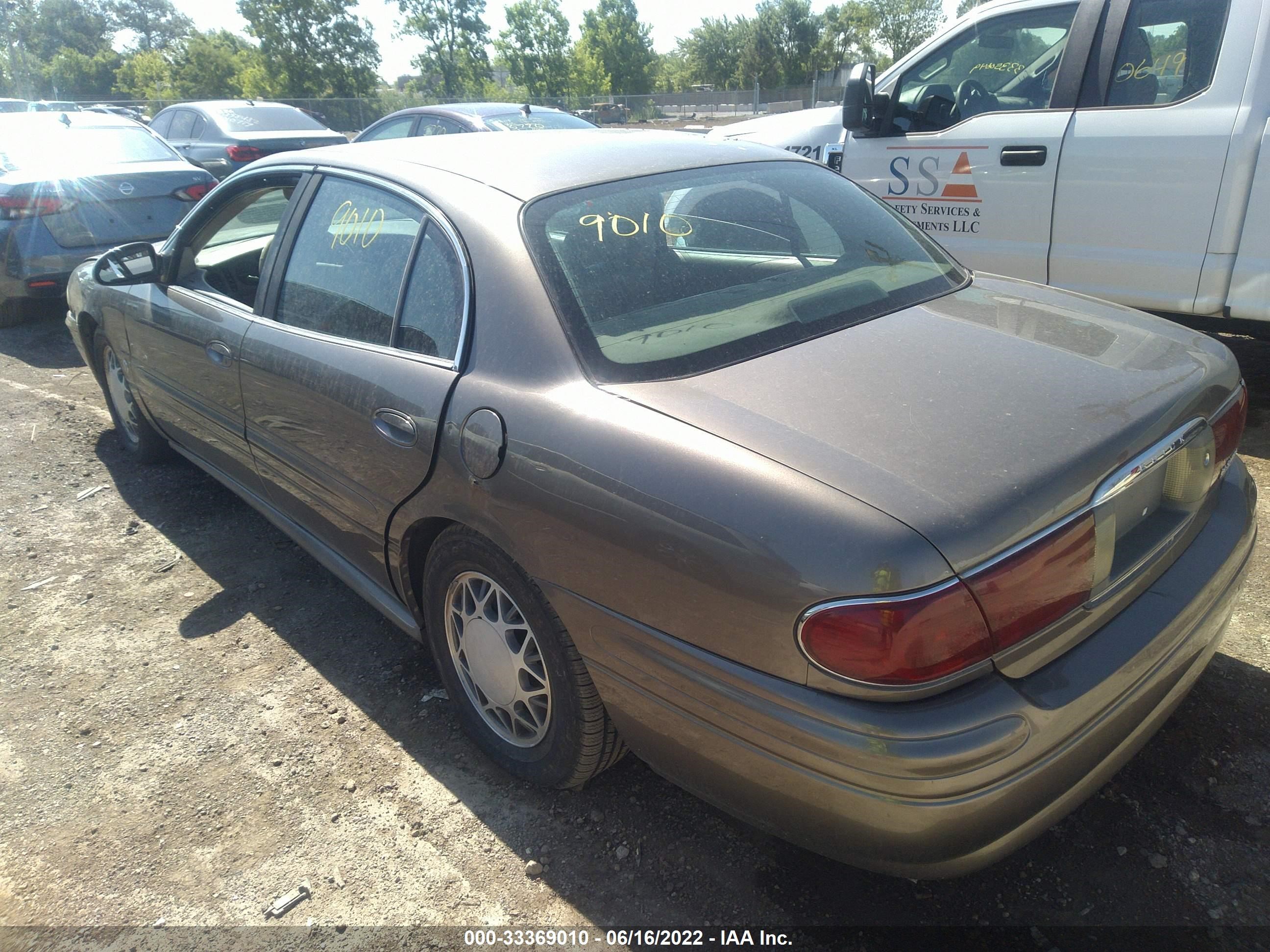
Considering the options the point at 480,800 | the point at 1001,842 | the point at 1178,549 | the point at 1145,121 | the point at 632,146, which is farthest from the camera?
the point at 1145,121

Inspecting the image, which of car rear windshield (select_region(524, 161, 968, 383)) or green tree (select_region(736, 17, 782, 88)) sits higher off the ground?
green tree (select_region(736, 17, 782, 88))

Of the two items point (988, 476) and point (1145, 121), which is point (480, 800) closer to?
point (988, 476)

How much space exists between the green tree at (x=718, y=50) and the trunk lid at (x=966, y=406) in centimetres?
7240

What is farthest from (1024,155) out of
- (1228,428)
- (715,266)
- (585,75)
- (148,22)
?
(148,22)

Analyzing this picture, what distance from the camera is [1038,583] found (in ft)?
5.52

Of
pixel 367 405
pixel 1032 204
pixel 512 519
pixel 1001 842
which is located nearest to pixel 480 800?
pixel 512 519

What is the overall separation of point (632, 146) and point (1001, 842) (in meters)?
2.18

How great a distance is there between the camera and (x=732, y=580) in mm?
1688

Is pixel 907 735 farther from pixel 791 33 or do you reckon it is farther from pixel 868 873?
pixel 791 33

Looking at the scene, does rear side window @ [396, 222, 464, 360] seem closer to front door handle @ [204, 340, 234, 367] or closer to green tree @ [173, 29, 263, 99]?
front door handle @ [204, 340, 234, 367]

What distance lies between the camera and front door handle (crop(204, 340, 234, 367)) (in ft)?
10.6

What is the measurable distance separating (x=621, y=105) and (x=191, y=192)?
3004 cm

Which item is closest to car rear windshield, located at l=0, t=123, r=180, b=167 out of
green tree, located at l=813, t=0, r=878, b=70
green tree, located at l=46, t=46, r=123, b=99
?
green tree, located at l=813, t=0, r=878, b=70

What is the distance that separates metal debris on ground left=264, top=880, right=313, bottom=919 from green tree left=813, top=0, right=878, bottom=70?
6273 centimetres
